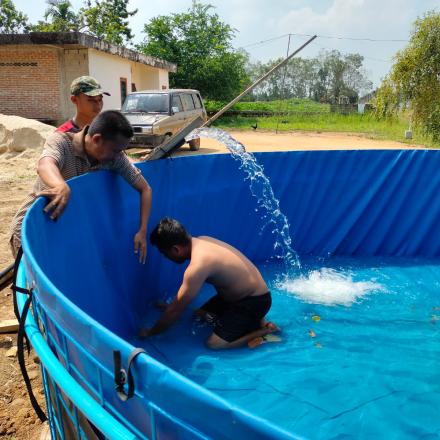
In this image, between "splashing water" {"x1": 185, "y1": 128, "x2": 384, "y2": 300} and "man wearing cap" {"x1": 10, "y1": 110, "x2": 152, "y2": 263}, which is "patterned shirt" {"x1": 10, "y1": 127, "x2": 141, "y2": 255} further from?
"splashing water" {"x1": 185, "y1": 128, "x2": 384, "y2": 300}

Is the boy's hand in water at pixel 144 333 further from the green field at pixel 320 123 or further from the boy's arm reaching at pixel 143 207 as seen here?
the green field at pixel 320 123

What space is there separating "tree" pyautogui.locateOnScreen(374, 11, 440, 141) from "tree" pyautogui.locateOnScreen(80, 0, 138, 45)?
1159 inches

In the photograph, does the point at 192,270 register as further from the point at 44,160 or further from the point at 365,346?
the point at 365,346

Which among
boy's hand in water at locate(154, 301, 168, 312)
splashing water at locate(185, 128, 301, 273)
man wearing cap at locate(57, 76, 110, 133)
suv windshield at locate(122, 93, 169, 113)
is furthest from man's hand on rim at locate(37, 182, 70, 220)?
→ suv windshield at locate(122, 93, 169, 113)

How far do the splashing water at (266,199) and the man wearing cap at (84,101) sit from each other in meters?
1.98

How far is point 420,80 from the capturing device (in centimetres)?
1372

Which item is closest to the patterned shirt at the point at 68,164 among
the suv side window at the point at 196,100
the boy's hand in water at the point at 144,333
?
the boy's hand in water at the point at 144,333

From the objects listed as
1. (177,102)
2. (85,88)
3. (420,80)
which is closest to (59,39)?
(177,102)

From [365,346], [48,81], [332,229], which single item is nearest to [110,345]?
[365,346]

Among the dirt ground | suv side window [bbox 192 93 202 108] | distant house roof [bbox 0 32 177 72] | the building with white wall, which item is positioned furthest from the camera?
suv side window [bbox 192 93 202 108]

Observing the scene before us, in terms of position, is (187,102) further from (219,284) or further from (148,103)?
(219,284)

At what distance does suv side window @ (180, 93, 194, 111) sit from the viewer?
1561cm

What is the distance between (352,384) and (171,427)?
7.95ft

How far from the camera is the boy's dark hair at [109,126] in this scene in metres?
2.96
